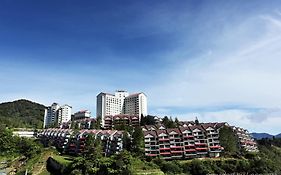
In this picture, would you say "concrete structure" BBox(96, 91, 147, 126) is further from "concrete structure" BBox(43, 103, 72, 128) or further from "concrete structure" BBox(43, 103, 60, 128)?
"concrete structure" BBox(43, 103, 60, 128)

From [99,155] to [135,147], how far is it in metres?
8.81

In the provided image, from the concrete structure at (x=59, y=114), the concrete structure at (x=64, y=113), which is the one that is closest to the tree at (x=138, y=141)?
the concrete structure at (x=59, y=114)

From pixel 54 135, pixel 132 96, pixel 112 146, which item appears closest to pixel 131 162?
pixel 112 146

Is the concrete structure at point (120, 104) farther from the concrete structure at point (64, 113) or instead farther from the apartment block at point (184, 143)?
the apartment block at point (184, 143)

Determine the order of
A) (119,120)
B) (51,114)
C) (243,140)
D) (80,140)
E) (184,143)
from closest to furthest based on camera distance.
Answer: (184,143)
(80,140)
(243,140)
(119,120)
(51,114)

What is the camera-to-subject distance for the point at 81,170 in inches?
2184

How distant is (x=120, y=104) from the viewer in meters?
130

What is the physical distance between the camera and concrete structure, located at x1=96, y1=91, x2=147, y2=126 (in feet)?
407

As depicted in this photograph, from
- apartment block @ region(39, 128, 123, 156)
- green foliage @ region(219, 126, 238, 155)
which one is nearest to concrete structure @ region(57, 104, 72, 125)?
apartment block @ region(39, 128, 123, 156)

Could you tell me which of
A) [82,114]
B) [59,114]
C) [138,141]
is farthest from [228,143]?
[59,114]

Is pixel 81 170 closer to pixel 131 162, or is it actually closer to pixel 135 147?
pixel 131 162

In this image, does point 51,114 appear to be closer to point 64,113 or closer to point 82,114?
point 64,113

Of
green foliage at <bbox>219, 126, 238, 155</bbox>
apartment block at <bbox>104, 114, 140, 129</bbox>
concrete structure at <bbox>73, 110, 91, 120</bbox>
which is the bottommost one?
green foliage at <bbox>219, 126, 238, 155</bbox>

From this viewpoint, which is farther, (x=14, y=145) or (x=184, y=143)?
(x=14, y=145)
